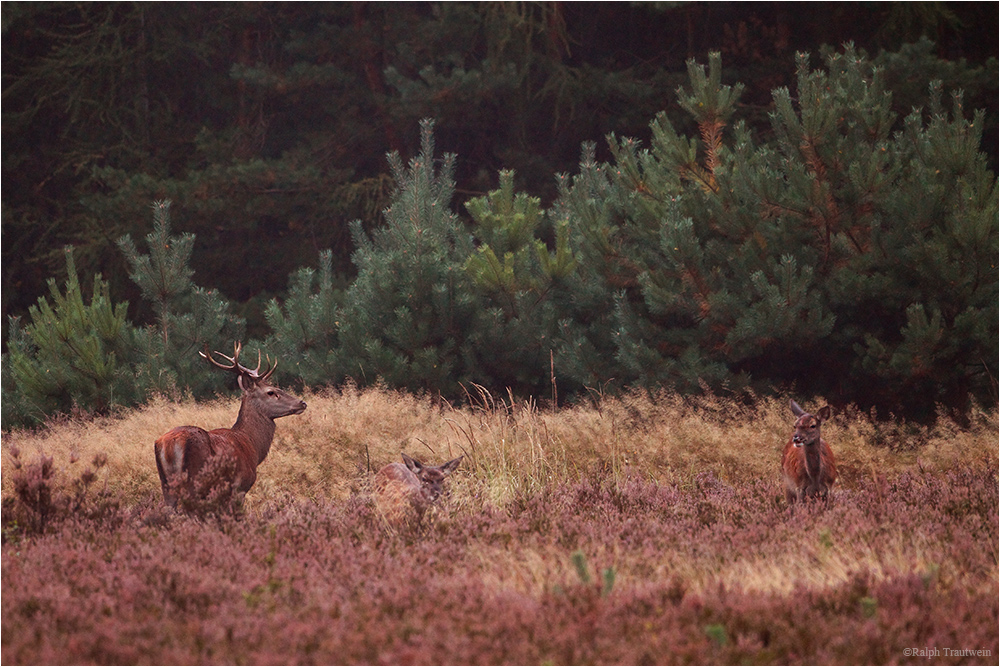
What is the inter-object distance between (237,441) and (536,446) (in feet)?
7.54

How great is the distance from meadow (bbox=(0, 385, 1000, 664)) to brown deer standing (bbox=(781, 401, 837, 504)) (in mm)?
196

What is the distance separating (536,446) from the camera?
7.83 metres

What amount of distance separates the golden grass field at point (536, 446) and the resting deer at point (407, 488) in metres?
0.30

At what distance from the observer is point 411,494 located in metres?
6.37

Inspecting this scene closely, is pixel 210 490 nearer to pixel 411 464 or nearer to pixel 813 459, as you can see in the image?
pixel 411 464

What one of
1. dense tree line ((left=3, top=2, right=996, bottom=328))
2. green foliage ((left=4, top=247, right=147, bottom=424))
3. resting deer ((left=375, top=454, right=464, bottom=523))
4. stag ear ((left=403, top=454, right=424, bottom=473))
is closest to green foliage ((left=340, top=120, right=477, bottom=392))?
green foliage ((left=4, top=247, right=147, bottom=424))

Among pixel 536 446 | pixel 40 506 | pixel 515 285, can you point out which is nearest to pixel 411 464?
pixel 536 446

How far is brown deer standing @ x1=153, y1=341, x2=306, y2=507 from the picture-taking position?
6.26 m

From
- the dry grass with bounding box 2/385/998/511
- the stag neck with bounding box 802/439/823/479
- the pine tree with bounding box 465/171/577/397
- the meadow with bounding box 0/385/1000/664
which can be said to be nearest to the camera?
the meadow with bounding box 0/385/1000/664

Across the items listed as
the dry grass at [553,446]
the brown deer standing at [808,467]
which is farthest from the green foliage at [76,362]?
the brown deer standing at [808,467]

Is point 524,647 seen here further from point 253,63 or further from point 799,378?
point 253,63

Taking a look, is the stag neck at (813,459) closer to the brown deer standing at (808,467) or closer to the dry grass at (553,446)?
the brown deer standing at (808,467)

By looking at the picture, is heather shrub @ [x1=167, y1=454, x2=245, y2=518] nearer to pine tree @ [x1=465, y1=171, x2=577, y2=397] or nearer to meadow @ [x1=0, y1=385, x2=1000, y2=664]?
meadow @ [x1=0, y1=385, x2=1000, y2=664]

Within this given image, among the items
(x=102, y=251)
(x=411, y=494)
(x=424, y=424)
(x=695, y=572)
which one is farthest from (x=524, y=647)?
(x=102, y=251)
